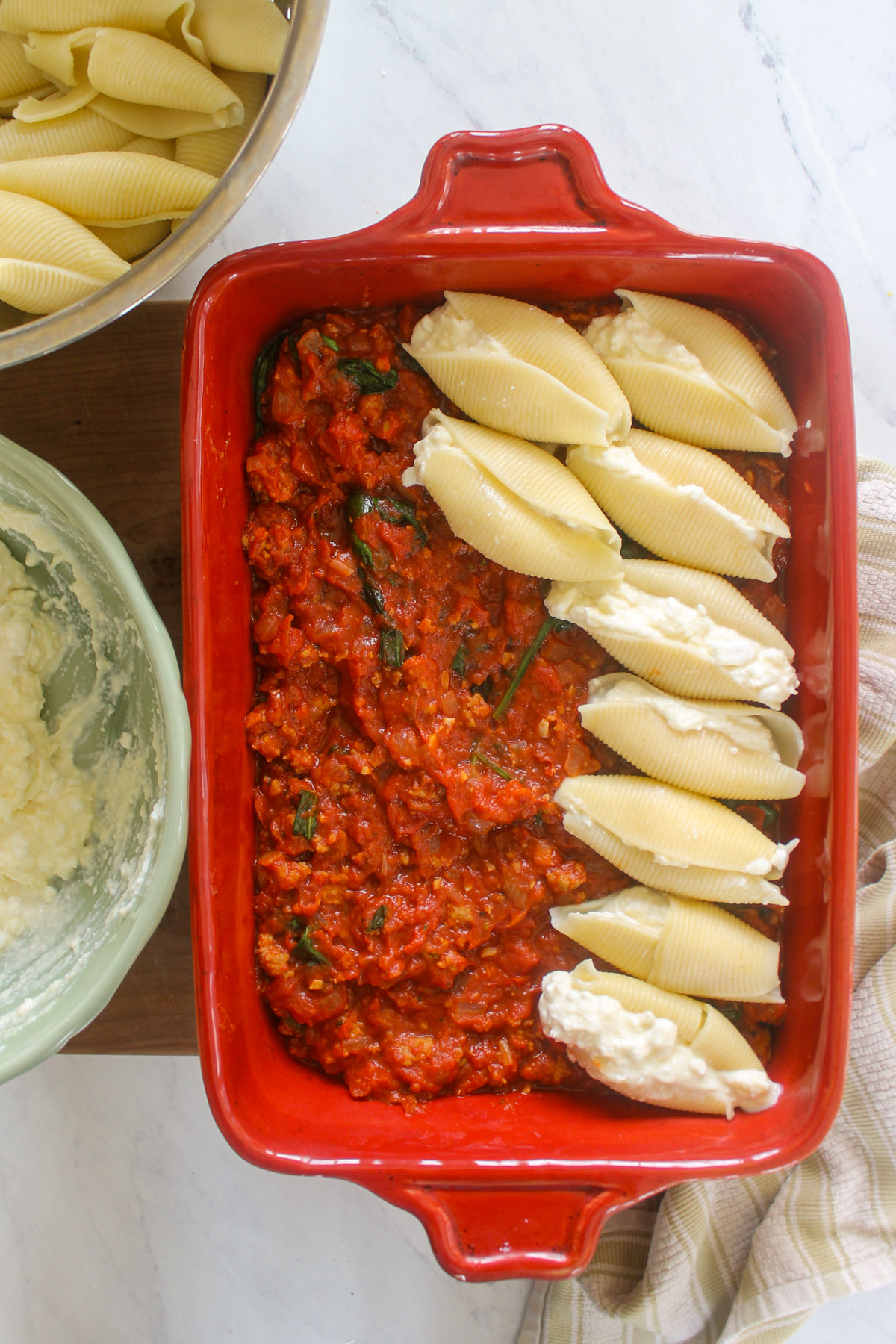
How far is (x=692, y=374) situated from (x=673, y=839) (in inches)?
27.9

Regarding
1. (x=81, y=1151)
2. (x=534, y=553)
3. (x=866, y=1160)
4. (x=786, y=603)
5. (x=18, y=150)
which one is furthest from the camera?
(x=81, y=1151)

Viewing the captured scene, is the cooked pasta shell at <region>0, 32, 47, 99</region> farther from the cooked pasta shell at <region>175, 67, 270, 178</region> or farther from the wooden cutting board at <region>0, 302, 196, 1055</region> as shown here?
the wooden cutting board at <region>0, 302, 196, 1055</region>

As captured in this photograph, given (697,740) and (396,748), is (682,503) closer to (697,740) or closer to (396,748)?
(697,740)

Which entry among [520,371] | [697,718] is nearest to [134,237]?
[520,371]

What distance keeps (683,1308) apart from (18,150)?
A: 2199 millimetres

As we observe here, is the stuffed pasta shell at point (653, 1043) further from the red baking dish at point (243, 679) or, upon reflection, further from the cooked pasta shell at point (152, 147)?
the cooked pasta shell at point (152, 147)

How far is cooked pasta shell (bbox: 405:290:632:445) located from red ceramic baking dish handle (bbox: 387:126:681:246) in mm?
119

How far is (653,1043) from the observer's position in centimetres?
147

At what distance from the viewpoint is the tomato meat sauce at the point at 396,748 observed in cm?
153

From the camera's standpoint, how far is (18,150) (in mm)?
1371

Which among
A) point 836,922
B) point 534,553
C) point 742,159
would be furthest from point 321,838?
point 742,159

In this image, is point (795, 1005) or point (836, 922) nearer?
point (836, 922)

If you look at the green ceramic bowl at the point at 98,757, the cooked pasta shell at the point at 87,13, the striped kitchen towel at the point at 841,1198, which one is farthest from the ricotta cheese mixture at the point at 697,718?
the cooked pasta shell at the point at 87,13

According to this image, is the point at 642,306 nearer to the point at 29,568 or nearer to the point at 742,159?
the point at 742,159
